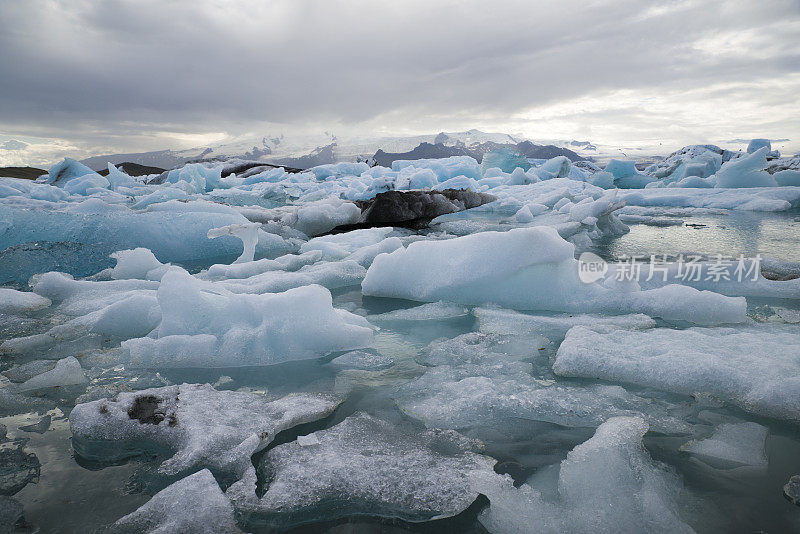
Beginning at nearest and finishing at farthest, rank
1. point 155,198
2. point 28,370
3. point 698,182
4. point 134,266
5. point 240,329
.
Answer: point 28,370 < point 240,329 < point 134,266 < point 155,198 < point 698,182

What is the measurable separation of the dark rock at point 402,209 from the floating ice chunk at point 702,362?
6079 millimetres

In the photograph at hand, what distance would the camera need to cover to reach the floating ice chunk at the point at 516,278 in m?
3.05

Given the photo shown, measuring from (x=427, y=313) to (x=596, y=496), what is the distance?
72.3 inches

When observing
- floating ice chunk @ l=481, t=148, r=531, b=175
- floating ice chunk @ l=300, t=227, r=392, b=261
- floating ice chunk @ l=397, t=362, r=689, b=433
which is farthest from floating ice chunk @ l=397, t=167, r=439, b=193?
floating ice chunk @ l=397, t=362, r=689, b=433

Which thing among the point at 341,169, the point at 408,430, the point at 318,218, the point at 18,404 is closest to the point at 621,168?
the point at 341,169

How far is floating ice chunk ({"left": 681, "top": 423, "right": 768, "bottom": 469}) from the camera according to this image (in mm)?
1407

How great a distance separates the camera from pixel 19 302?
3.27 m

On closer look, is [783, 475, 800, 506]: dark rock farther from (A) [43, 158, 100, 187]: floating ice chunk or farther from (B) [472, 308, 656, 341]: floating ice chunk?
(A) [43, 158, 100, 187]: floating ice chunk

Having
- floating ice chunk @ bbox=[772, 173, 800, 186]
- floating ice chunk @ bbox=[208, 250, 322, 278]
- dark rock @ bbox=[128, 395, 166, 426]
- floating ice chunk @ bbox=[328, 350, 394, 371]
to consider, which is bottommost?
floating ice chunk @ bbox=[208, 250, 322, 278]

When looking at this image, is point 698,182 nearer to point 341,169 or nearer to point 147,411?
point 341,169

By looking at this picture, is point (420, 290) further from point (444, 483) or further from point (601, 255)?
point (601, 255)

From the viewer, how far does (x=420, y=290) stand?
11.2 feet

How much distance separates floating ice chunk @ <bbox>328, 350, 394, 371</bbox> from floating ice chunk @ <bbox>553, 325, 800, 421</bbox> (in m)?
0.82

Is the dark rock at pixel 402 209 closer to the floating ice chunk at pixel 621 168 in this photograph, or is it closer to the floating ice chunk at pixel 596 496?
the floating ice chunk at pixel 596 496
